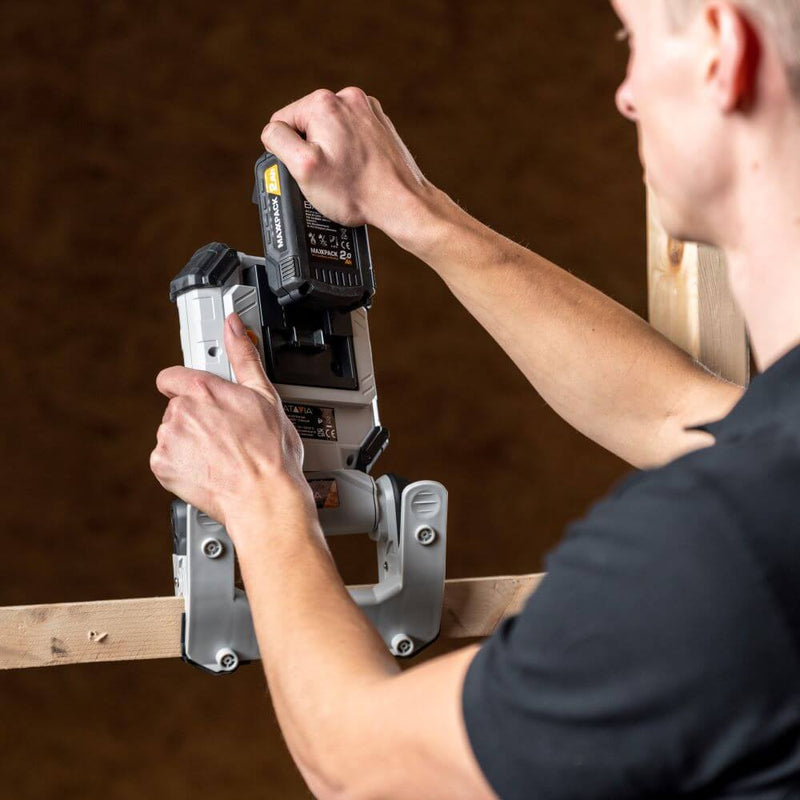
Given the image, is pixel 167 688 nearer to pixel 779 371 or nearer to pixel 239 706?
pixel 239 706

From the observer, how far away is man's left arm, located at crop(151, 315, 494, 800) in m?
0.80

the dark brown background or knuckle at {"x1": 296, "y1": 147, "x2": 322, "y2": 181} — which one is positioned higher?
knuckle at {"x1": 296, "y1": 147, "x2": 322, "y2": 181}

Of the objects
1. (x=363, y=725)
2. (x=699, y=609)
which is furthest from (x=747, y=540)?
(x=363, y=725)

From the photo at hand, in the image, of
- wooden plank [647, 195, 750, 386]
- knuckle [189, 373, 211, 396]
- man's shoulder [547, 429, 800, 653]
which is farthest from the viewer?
wooden plank [647, 195, 750, 386]

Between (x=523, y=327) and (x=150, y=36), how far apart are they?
234 cm

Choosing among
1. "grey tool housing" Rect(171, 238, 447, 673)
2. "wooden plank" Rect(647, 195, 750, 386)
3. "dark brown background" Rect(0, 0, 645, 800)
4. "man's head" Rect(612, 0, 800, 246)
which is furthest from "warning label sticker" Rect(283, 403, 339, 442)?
"dark brown background" Rect(0, 0, 645, 800)

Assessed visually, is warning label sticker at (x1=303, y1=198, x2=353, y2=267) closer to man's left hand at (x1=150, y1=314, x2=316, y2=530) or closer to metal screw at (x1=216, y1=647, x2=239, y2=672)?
man's left hand at (x1=150, y1=314, x2=316, y2=530)

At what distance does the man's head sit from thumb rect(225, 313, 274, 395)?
571mm

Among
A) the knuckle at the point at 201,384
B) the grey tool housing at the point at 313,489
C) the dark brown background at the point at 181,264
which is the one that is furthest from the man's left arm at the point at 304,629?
the dark brown background at the point at 181,264

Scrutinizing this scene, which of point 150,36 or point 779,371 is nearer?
point 779,371

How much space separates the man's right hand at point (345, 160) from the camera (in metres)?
1.43

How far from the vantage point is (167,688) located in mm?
3344

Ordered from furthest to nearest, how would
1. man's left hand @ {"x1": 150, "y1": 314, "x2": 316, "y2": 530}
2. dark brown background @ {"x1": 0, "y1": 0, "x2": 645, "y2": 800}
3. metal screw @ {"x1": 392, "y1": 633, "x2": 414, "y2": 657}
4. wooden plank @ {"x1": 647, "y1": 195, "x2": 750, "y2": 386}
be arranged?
dark brown background @ {"x1": 0, "y1": 0, "x2": 645, "y2": 800} < wooden plank @ {"x1": 647, "y1": 195, "x2": 750, "y2": 386} < metal screw @ {"x1": 392, "y1": 633, "x2": 414, "y2": 657} < man's left hand @ {"x1": 150, "y1": 314, "x2": 316, "y2": 530}

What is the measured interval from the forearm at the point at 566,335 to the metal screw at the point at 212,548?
0.43 m
